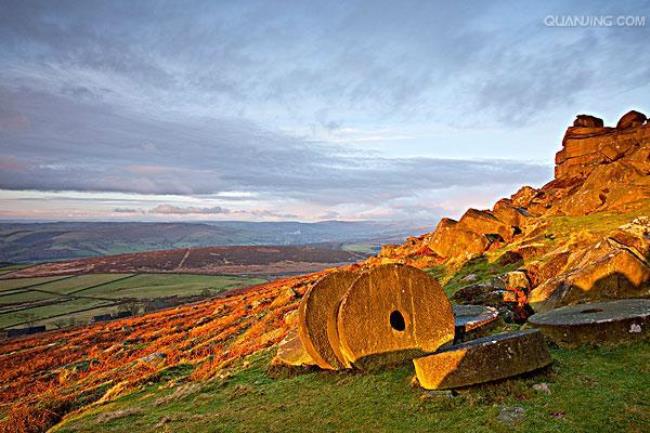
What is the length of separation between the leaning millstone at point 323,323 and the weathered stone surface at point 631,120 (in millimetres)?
39876

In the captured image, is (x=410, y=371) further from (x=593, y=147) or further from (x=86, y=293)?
(x=86, y=293)

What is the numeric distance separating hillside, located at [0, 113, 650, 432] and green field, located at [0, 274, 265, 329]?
1680 centimetres

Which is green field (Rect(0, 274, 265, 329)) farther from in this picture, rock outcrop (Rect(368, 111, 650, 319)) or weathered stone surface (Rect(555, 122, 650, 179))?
weathered stone surface (Rect(555, 122, 650, 179))

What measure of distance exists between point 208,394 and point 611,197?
23.9m

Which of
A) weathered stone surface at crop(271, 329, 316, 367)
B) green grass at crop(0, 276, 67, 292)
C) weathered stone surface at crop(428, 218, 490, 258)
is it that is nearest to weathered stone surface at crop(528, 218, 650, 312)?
weathered stone surface at crop(271, 329, 316, 367)

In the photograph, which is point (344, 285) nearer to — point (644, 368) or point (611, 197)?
point (644, 368)

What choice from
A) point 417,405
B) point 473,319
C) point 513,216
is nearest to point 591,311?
point 473,319

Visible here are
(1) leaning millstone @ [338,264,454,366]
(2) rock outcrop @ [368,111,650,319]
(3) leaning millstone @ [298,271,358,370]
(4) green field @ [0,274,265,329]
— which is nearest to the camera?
(1) leaning millstone @ [338,264,454,366]

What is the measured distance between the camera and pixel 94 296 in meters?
62.1

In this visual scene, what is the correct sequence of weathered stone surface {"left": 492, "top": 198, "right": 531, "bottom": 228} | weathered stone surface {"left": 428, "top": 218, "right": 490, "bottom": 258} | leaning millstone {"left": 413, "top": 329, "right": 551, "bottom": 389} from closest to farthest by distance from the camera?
1. leaning millstone {"left": 413, "top": 329, "right": 551, "bottom": 389}
2. weathered stone surface {"left": 428, "top": 218, "right": 490, "bottom": 258}
3. weathered stone surface {"left": 492, "top": 198, "right": 531, "bottom": 228}

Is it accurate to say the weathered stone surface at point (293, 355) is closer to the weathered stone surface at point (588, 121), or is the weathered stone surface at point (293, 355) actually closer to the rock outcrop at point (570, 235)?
the rock outcrop at point (570, 235)

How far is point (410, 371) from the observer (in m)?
8.62

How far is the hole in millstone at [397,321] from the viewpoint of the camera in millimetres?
9109

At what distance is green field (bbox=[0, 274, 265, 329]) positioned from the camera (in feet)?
157
